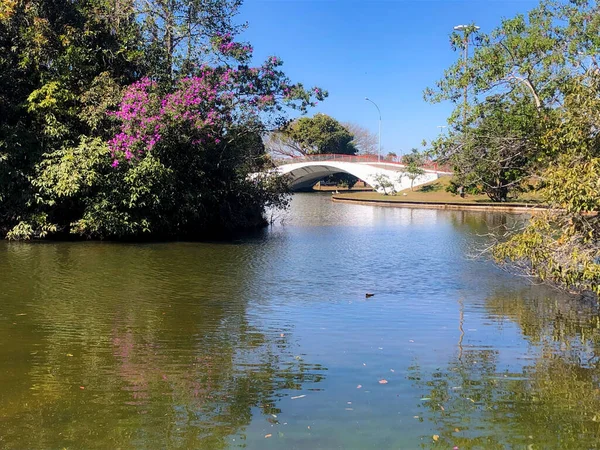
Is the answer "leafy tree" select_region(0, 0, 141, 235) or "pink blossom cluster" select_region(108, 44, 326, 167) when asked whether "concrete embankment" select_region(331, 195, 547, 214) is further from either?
"leafy tree" select_region(0, 0, 141, 235)

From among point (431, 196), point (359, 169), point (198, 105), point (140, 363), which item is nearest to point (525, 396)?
point (140, 363)

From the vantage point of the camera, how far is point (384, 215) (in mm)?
29906

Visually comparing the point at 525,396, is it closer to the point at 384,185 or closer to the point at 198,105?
the point at 198,105

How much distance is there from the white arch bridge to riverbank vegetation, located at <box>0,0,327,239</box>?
29.9 metres

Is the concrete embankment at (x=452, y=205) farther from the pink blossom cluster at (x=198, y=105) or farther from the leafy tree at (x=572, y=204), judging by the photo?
the leafy tree at (x=572, y=204)

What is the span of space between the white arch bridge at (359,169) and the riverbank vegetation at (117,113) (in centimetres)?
2992

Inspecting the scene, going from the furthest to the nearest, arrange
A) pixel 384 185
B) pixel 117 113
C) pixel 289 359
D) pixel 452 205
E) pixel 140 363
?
1. pixel 384 185
2. pixel 452 205
3. pixel 117 113
4. pixel 289 359
5. pixel 140 363

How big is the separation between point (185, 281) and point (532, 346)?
6.50 metres

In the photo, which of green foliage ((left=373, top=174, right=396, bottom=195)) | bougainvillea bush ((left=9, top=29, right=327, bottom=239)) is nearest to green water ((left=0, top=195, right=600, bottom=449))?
bougainvillea bush ((left=9, top=29, right=327, bottom=239))

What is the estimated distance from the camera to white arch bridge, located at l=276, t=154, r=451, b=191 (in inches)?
1973

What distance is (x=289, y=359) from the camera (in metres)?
5.94

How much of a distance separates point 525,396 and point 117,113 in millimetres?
13654

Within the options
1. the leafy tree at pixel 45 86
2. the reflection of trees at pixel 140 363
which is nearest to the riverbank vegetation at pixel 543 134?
the reflection of trees at pixel 140 363

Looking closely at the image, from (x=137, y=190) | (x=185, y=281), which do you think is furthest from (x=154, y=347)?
(x=137, y=190)
